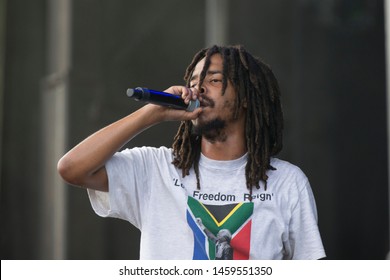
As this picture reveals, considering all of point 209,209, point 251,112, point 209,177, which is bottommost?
point 209,209

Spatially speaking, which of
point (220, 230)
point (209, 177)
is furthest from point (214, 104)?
point (220, 230)

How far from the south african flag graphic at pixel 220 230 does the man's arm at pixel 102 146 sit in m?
0.35

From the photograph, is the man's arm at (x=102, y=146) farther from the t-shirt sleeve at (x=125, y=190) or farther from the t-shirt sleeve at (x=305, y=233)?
the t-shirt sleeve at (x=305, y=233)

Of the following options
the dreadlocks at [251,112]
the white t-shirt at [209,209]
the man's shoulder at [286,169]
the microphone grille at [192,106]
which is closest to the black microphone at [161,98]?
the microphone grille at [192,106]

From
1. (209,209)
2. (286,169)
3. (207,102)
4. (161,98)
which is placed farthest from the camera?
(286,169)

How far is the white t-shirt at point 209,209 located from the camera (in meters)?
3.26

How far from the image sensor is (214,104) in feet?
11.1

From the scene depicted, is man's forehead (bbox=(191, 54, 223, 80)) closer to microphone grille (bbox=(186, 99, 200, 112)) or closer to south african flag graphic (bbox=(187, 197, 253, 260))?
microphone grille (bbox=(186, 99, 200, 112))

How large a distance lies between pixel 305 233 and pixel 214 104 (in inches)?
25.1

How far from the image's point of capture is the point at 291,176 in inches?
136

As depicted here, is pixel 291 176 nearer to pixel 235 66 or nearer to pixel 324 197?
pixel 235 66

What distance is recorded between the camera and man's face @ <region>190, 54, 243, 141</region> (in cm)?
338

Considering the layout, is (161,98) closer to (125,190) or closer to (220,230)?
(125,190)

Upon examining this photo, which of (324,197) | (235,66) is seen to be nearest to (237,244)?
(235,66)
